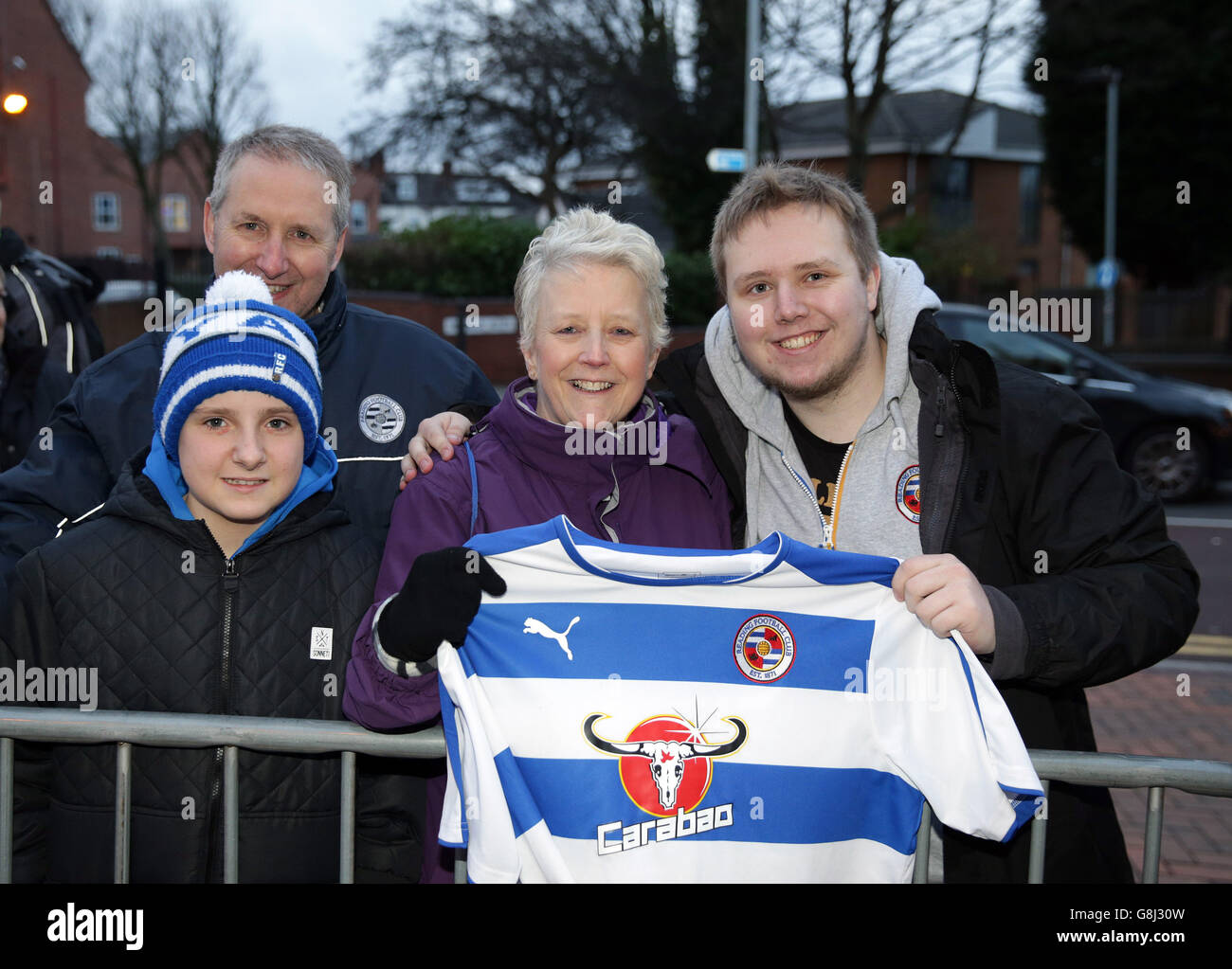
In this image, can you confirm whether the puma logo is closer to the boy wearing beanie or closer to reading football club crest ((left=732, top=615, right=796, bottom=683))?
reading football club crest ((left=732, top=615, right=796, bottom=683))

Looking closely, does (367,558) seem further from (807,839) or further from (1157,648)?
(1157,648)

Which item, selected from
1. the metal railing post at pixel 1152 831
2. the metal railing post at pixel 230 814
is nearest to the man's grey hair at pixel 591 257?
the metal railing post at pixel 230 814

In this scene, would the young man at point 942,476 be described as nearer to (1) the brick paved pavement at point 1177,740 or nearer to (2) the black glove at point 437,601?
(2) the black glove at point 437,601

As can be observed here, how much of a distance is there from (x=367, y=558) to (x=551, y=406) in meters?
0.57

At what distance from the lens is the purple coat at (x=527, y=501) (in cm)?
219

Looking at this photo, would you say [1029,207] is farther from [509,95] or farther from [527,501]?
[527,501]

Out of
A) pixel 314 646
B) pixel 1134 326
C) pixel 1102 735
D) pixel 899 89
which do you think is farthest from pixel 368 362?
pixel 1134 326

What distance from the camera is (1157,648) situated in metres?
2.30

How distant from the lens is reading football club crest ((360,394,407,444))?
307cm

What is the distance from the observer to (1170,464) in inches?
482

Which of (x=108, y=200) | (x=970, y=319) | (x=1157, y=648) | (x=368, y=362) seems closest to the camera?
(x=1157, y=648)

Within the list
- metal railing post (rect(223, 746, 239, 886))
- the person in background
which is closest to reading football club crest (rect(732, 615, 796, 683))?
metal railing post (rect(223, 746, 239, 886))

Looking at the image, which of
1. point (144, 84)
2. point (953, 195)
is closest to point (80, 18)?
point (144, 84)

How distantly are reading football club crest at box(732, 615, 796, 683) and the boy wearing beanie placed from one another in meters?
0.90
